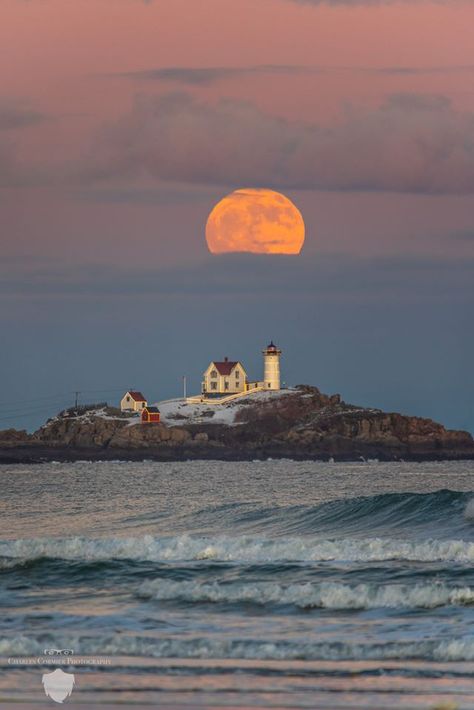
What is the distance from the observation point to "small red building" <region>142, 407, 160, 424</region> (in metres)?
190

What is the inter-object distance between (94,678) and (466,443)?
175m

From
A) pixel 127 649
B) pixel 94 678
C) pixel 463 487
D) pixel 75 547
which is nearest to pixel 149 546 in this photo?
pixel 75 547

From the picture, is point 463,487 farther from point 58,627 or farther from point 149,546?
point 58,627

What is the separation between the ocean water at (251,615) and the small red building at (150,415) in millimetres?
153617

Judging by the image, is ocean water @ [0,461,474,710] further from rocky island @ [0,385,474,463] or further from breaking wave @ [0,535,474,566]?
rocky island @ [0,385,474,463]

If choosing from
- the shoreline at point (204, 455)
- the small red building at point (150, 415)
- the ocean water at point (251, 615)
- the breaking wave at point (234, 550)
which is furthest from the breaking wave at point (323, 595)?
the small red building at point (150, 415)

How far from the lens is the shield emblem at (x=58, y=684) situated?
46.1 ft

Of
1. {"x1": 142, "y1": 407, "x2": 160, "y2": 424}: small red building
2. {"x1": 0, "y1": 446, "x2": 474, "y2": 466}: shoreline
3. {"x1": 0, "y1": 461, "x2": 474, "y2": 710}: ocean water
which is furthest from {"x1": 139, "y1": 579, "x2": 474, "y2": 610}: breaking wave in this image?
{"x1": 142, "y1": 407, "x2": 160, "y2": 424}: small red building

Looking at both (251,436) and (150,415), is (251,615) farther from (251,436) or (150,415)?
(150,415)

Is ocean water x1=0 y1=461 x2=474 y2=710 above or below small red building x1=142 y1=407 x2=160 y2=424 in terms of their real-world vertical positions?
below

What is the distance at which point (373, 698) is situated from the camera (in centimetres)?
1396

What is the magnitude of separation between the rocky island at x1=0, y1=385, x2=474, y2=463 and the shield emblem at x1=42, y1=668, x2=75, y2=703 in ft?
524

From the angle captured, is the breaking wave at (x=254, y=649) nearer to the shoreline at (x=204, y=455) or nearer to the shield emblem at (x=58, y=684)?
the shield emblem at (x=58, y=684)

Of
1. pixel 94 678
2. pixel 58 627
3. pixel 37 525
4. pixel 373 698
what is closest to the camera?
pixel 373 698
